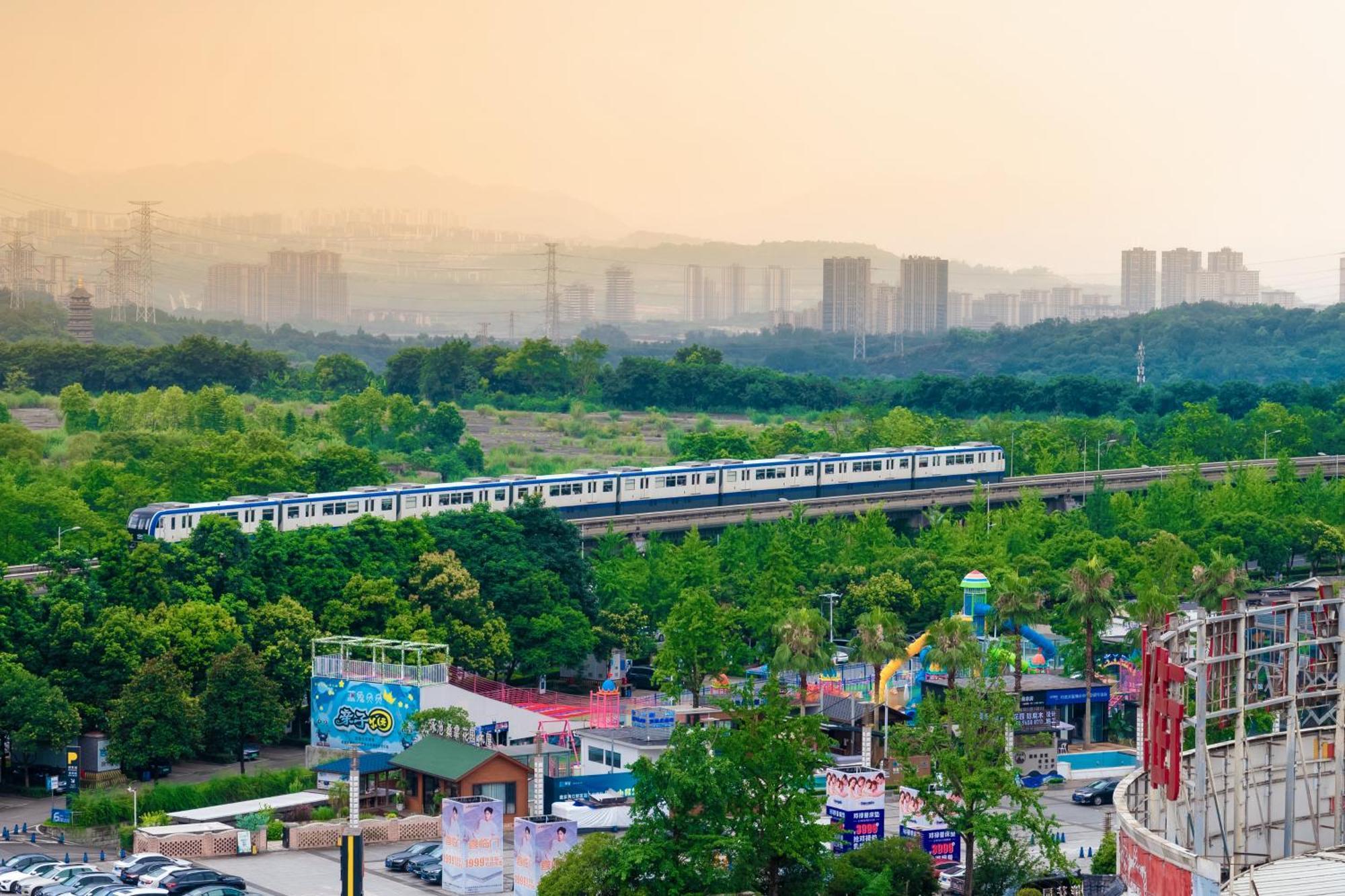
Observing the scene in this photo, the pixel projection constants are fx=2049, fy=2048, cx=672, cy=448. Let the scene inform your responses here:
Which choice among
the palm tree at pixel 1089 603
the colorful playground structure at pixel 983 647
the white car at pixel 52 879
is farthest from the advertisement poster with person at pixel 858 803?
the white car at pixel 52 879

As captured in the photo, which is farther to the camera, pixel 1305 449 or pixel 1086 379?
pixel 1086 379

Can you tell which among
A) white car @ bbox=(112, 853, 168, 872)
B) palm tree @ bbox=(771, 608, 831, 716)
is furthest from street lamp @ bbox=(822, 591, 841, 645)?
white car @ bbox=(112, 853, 168, 872)

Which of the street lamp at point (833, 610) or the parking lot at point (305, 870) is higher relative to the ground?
the street lamp at point (833, 610)

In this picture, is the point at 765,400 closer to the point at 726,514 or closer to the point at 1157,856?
the point at 726,514

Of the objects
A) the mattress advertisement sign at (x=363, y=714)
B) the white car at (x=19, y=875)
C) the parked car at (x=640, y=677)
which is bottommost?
the white car at (x=19, y=875)

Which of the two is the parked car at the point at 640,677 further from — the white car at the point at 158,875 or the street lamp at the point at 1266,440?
the street lamp at the point at 1266,440

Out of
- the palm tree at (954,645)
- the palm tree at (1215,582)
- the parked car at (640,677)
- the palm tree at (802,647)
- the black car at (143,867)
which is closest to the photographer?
the black car at (143,867)

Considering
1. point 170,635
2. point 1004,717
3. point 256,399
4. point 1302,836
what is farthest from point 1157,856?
point 256,399
